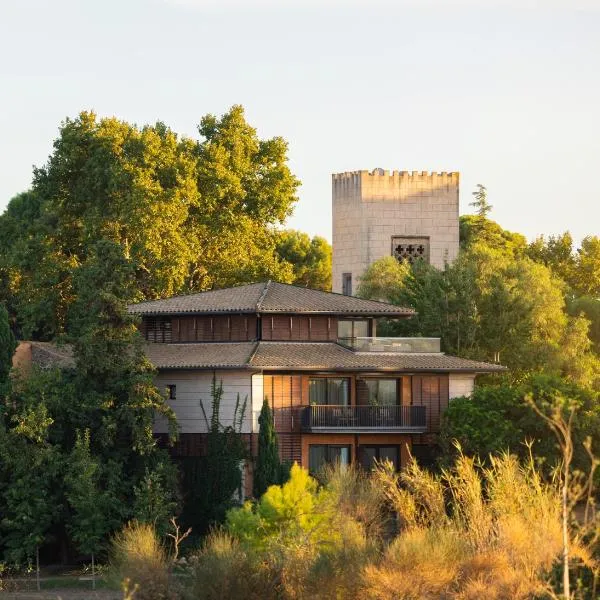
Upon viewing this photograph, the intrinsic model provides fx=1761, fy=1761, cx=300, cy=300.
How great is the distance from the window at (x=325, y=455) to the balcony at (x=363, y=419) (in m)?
1.06

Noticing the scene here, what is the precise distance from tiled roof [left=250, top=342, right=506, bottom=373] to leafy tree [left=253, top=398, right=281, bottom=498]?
1683mm

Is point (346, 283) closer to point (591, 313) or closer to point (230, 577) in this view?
point (591, 313)

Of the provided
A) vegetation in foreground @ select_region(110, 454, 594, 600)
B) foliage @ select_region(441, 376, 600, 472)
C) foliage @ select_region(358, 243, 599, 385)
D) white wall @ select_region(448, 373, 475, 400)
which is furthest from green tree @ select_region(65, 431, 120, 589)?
foliage @ select_region(358, 243, 599, 385)

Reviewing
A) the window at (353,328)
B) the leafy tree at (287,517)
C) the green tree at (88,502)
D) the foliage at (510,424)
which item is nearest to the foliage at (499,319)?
the window at (353,328)

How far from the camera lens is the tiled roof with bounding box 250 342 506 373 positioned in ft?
193

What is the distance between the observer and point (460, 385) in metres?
61.8

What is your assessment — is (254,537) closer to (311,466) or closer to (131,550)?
(131,550)

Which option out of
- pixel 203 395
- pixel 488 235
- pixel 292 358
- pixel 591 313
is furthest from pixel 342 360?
pixel 488 235

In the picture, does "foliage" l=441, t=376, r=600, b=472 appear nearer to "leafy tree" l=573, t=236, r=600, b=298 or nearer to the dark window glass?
the dark window glass

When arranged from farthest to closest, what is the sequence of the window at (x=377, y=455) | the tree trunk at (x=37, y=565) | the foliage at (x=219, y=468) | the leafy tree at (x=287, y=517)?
the window at (x=377, y=455), the foliage at (x=219, y=468), the tree trunk at (x=37, y=565), the leafy tree at (x=287, y=517)

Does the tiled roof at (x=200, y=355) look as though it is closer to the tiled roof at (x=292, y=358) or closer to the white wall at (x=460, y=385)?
the tiled roof at (x=292, y=358)

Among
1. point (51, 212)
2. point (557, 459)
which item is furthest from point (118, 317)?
point (51, 212)

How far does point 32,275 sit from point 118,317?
2452cm

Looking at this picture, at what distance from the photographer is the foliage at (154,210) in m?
76.9
